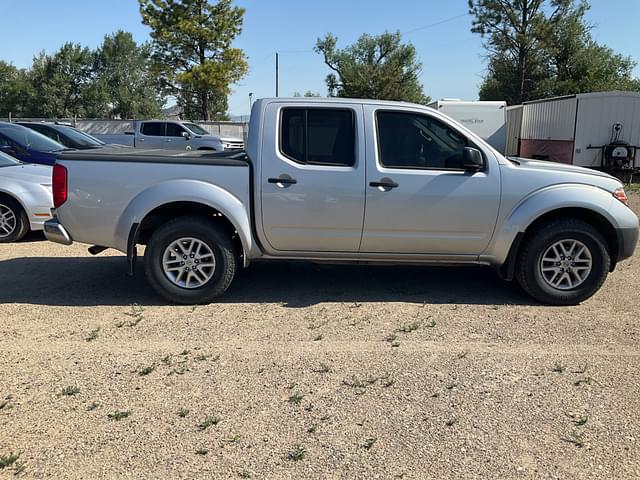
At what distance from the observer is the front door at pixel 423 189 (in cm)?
527

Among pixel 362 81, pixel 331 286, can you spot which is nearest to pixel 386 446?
pixel 331 286

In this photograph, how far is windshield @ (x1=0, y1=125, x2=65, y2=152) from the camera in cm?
1044

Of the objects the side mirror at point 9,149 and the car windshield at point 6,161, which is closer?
the car windshield at point 6,161

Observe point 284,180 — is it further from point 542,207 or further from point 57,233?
point 542,207

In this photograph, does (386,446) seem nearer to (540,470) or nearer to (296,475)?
(296,475)

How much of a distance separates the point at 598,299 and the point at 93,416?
4766 millimetres

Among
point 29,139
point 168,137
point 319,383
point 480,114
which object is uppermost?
point 480,114

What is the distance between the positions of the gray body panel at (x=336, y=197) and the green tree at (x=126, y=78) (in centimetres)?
5481

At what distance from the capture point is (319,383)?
3836 millimetres

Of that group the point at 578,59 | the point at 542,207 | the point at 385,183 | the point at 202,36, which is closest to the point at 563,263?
the point at 542,207

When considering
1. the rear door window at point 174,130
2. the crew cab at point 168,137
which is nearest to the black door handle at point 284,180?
the crew cab at point 168,137

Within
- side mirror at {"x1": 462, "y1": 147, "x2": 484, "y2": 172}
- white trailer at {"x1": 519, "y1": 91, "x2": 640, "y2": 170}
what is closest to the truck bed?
side mirror at {"x1": 462, "y1": 147, "x2": 484, "y2": 172}

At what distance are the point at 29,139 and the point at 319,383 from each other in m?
9.00

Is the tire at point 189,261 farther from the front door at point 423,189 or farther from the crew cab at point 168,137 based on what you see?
the crew cab at point 168,137
